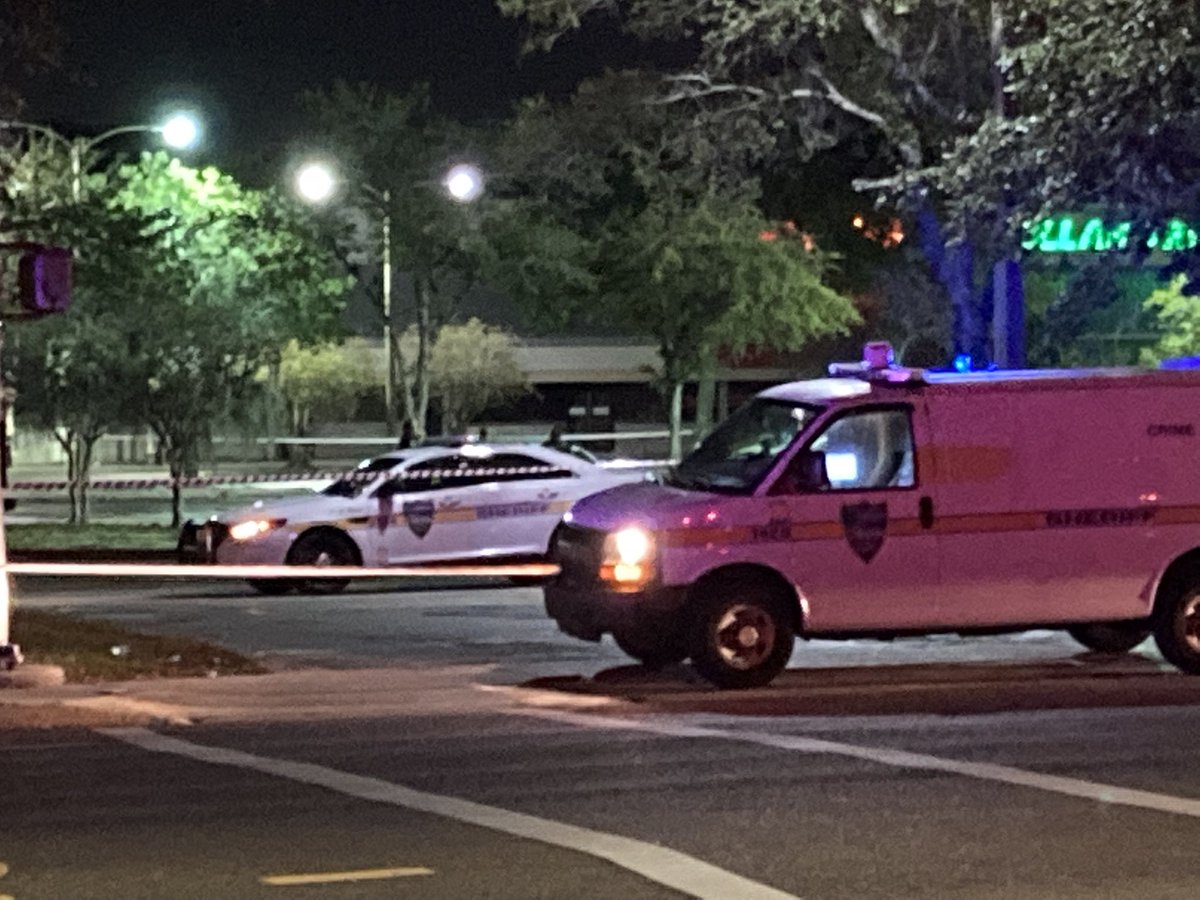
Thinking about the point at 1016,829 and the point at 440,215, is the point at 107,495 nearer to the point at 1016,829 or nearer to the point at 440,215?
the point at 440,215

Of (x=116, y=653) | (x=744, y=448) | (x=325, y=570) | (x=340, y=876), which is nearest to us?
(x=340, y=876)

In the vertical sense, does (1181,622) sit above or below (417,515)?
below

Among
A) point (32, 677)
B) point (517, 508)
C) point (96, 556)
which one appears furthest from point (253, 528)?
point (32, 677)

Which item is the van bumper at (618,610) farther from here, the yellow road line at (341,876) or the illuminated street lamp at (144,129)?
the illuminated street lamp at (144,129)

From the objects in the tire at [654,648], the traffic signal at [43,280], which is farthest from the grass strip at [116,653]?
the tire at [654,648]

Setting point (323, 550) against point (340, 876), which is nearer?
point (340, 876)

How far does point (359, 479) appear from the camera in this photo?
23297 mm

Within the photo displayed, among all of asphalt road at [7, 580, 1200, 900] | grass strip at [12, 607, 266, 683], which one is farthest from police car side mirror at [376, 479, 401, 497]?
asphalt road at [7, 580, 1200, 900]

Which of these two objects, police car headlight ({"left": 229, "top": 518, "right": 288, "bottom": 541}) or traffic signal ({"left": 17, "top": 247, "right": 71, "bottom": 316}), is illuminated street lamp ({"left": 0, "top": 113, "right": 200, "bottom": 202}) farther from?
traffic signal ({"left": 17, "top": 247, "right": 71, "bottom": 316})

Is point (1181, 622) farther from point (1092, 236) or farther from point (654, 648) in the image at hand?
point (1092, 236)

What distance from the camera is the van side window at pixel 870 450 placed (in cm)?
1509

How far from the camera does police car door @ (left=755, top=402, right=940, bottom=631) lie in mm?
14914

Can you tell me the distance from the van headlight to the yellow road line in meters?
5.95

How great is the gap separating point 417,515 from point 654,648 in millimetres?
8035
